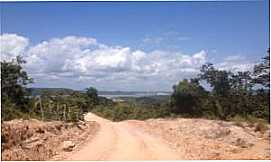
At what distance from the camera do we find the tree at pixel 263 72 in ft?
29.9

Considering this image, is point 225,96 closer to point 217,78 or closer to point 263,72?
point 217,78

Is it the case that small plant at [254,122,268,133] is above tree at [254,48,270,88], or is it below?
below

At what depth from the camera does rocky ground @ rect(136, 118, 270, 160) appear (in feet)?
28.2

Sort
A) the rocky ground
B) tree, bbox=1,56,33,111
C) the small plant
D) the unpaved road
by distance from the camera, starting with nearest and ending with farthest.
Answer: the unpaved road < the rocky ground < tree, bbox=1,56,33,111 < the small plant

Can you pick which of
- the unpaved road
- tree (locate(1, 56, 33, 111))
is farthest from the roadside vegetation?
the unpaved road

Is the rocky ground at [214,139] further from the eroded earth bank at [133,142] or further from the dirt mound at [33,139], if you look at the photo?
the dirt mound at [33,139]

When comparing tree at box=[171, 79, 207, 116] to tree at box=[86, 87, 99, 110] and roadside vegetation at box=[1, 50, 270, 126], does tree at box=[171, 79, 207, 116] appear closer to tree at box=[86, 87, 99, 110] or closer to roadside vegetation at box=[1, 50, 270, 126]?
roadside vegetation at box=[1, 50, 270, 126]

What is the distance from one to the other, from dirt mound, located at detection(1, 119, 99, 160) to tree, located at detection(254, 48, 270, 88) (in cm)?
353

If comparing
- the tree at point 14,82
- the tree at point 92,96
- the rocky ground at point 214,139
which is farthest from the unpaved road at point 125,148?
the tree at point 14,82

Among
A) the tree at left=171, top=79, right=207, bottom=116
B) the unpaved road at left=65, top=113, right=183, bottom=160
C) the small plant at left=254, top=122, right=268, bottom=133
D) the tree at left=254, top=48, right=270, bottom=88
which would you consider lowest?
the unpaved road at left=65, top=113, right=183, bottom=160

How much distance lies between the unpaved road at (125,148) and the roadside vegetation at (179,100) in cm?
79

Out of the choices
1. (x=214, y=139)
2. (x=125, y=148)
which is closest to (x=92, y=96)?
(x=125, y=148)

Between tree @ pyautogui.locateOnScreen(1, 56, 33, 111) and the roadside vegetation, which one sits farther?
the roadside vegetation

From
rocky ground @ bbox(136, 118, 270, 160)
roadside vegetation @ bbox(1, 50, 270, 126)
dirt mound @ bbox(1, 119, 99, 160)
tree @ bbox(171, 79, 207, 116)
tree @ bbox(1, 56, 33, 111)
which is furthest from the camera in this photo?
tree @ bbox(171, 79, 207, 116)
